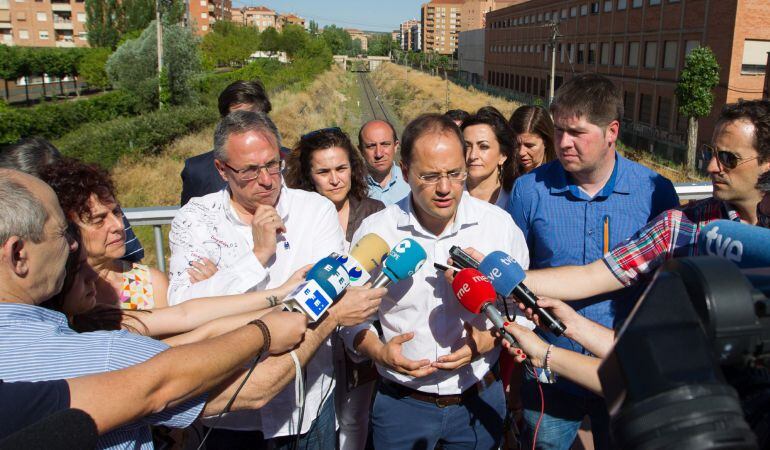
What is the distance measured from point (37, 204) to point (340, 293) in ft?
3.61

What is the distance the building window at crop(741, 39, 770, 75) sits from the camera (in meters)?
27.5

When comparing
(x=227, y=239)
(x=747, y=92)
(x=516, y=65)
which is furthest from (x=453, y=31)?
(x=227, y=239)

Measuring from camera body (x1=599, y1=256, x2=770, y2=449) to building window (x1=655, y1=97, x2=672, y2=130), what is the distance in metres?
36.1

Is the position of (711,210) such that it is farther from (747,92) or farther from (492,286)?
(747,92)

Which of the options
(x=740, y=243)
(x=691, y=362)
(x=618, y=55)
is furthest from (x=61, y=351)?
(x=618, y=55)

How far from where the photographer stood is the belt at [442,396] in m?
2.64

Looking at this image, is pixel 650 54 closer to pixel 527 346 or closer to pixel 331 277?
pixel 527 346

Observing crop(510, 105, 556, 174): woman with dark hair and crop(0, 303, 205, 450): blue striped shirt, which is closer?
crop(0, 303, 205, 450): blue striped shirt

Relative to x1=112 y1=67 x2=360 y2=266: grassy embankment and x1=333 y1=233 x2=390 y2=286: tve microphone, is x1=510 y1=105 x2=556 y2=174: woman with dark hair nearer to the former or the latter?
x1=333 y1=233 x2=390 y2=286: tve microphone

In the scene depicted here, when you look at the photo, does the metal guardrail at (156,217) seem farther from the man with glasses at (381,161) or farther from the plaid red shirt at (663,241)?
the plaid red shirt at (663,241)

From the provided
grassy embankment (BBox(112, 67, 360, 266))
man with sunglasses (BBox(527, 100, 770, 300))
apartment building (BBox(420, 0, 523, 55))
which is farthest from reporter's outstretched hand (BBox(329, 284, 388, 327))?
apartment building (BBox(420, 0, 523, 55))

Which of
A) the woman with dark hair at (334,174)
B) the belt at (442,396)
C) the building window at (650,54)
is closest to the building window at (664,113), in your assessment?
the building window at (650,54)

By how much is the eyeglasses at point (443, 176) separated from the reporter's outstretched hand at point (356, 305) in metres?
0.54

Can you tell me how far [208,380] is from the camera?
5.91 ft
